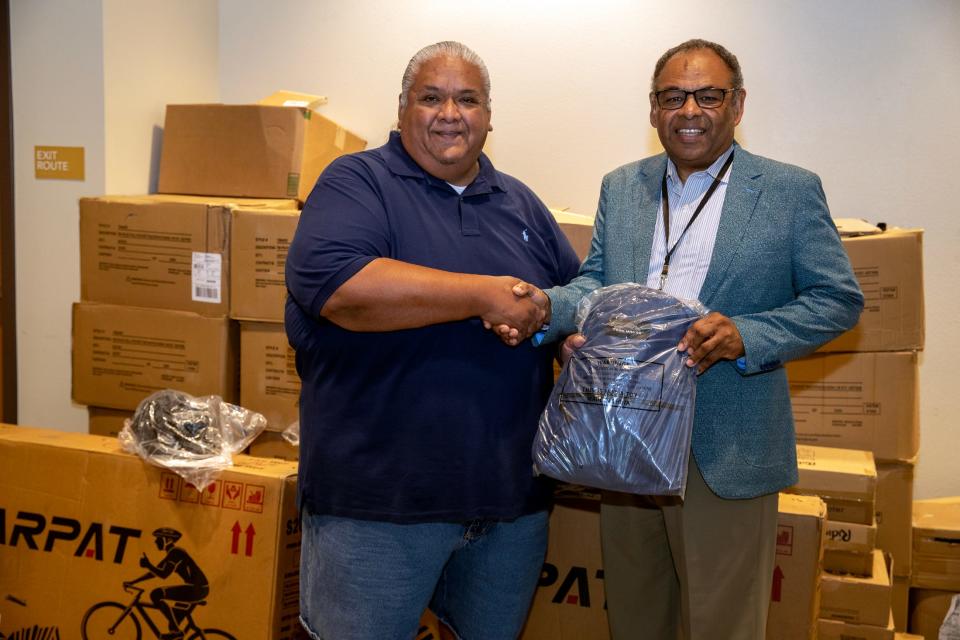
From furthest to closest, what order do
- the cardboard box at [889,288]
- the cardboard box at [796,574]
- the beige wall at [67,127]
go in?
the beige wall at [67,127] → the cardboard box at [889,288] → the cardboard box at [796,574]

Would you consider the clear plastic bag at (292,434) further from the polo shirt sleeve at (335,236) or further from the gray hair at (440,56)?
the gray hair at (440,56)

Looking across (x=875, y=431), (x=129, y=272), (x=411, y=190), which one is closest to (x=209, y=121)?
(x=129, y=272)

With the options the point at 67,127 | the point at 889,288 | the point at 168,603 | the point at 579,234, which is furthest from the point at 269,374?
the point at 889,288

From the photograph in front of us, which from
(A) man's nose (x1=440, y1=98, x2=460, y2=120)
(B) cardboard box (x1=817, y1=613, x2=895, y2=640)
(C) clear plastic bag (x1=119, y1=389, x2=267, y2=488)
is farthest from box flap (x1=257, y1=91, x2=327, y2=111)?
(B) cardboard box (x1=817, y1=613, x2=895, y2=640)

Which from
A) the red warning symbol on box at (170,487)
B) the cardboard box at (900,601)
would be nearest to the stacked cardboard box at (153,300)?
Answer: the red warning symbol on box at (170,487)

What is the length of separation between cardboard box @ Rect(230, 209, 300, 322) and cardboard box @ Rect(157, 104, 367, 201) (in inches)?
12.3

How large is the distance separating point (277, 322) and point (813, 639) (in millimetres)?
1684

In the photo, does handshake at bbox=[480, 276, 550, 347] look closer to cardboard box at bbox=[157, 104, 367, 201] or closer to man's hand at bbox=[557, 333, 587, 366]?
man's hand at bbox=[557, 333, 587, 366]

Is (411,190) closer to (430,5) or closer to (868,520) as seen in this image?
(868,520)

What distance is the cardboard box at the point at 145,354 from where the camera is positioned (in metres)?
2.66

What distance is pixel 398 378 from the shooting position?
155 centimetres

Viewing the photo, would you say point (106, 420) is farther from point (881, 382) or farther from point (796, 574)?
point (881, 382)

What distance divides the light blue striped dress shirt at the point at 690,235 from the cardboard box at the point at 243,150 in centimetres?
154

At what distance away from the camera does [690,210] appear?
5.49 ft
